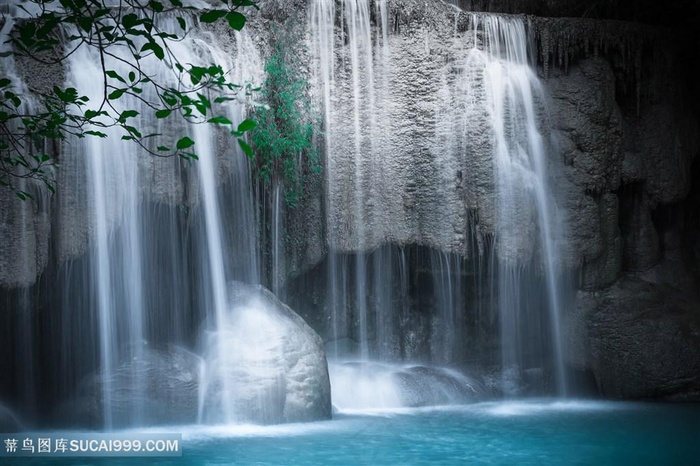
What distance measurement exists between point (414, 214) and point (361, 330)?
2097 mm

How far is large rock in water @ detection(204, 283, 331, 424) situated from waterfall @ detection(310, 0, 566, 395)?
1.89 m

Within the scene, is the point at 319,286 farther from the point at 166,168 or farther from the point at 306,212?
the point at 166,168

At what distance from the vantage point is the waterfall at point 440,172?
35.5 feet

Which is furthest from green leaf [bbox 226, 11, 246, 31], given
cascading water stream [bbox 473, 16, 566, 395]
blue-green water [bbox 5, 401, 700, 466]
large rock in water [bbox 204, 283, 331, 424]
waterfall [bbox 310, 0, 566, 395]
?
cascading water stream [bbox 473, 16, 566, 395]

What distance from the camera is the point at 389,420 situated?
29.4 feet

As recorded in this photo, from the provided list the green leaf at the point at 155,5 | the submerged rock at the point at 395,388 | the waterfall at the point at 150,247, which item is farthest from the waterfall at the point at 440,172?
the green leaf at the point at 155,5

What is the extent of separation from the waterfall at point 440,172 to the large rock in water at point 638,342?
0.45 meters

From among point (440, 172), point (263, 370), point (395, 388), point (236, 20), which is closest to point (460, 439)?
point (395, 388)

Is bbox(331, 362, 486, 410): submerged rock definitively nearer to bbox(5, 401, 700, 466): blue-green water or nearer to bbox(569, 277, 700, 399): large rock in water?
bbox(5, 401, 700, 466): blue-green water

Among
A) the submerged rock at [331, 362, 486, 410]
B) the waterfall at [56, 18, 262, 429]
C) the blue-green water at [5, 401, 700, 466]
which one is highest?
the waterfall at [56, 18, 262, 429]

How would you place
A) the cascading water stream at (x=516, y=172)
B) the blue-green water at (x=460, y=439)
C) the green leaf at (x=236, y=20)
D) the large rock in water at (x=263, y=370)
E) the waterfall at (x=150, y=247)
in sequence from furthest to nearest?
1. the cascading water stream at (x=516, y=172)
2. the waterfall at (x=150, y=247)
3. the large rock in water at (x=263, y=370)
4. the blue-green water at (x=460, y=439)
5. the green leaf at (x=236, y=20)

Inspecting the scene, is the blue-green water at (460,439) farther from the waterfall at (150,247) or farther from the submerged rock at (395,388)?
the waterfall at (150,247)

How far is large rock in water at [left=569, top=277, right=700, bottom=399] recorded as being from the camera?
10.8 meters

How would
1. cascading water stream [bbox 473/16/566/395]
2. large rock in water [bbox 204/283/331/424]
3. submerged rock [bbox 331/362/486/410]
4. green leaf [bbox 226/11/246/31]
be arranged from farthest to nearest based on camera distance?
cascading water stream [bbox 473/16/566/395]
submerged rock [bbox 331/362/486/410]
large rock in water [bbox 204/283/331/424]
green leaf [bbox 226/11/246/31]
